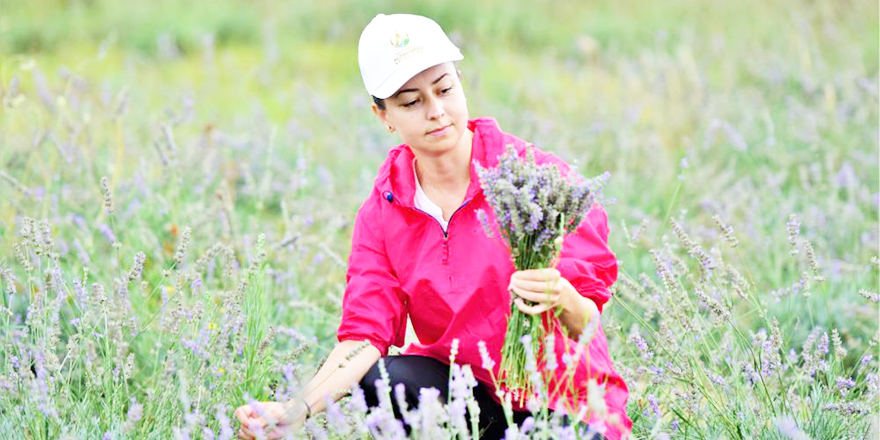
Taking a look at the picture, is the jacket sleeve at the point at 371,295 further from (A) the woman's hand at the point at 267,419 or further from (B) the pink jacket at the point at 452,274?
(A) the woman's hand at the point at 267,419

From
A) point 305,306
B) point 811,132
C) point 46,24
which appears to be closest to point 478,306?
point 305,306

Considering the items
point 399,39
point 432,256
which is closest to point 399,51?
point 399,39

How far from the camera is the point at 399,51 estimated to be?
2330 millimetres

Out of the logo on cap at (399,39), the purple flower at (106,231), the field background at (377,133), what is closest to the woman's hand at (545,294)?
the field background at (377,133)

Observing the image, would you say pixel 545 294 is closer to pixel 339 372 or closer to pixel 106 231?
pixel 339 372

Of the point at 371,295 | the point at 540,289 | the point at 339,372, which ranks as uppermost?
the point at 540,289

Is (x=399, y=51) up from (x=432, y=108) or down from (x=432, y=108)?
up

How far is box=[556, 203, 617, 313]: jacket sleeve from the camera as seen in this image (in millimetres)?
2287

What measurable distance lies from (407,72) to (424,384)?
28.6 inches

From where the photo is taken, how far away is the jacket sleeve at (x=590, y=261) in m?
2.29

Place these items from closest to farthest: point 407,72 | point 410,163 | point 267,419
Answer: point 267,419 → point 407,72 → point 410,163

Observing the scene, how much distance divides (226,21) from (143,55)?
2.83 feet

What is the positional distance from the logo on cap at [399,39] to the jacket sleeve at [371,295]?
415 mm

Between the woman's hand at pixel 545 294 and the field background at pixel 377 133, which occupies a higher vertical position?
the woman's hand at pixel 545 294
